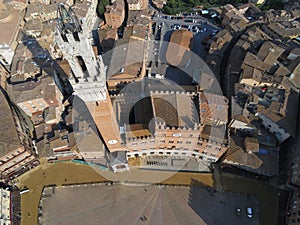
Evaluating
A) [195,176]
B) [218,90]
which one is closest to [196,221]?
[195,176]

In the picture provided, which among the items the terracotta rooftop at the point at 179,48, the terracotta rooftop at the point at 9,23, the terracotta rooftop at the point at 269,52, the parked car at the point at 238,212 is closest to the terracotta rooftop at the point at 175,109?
the parked car at the point at 238,212

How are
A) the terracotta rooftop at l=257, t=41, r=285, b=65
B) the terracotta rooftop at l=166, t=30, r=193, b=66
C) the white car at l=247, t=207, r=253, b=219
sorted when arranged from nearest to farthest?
the white car at l=247, t=207, r=253, b=219, the terracotta rooftop at l=257, t=41, r=285, b=65, the terracotta rooftop at l=166, t=30, r=193, b=66

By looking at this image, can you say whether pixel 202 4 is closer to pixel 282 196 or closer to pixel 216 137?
pixel 216 137

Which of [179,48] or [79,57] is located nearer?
[79,57]

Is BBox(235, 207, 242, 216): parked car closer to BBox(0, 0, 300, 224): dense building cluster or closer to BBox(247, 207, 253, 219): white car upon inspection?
BBox(247, 207, 253, 219): white car

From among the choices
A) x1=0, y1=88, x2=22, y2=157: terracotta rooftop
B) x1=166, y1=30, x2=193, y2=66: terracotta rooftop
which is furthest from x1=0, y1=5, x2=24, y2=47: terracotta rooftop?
x1=166, y1=30, x2=193, y2=66: terracotta rooftop

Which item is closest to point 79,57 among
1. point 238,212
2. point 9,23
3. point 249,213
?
point 238,212

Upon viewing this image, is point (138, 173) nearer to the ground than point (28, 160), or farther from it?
nearer to the ground

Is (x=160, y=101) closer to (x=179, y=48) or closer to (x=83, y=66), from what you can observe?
(x=83, y=66)
